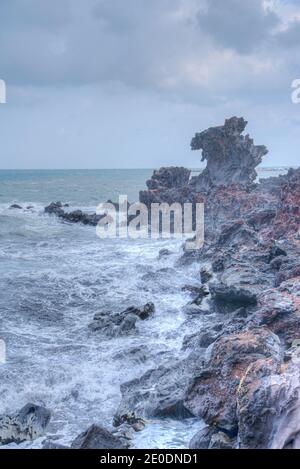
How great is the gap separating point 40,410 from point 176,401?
120 inches

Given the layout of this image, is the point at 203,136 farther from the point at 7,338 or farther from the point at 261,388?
the point at 261,388

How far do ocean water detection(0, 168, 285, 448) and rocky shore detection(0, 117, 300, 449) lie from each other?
44 cm

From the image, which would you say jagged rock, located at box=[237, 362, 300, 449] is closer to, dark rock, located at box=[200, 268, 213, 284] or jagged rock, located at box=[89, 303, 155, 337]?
jagged rock, located at box=[89, 303, 155, 337]

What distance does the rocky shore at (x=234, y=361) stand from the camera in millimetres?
6316

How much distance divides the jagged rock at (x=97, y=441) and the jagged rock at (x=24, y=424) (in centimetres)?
172

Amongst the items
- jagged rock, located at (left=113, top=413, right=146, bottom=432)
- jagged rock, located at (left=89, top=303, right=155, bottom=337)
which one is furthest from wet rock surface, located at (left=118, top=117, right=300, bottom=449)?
jagged rock, located at (left=89, top=303, right=155, bottom=337)

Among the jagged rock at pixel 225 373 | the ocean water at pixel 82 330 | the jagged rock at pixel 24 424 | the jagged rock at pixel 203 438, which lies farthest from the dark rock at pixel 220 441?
the jagged rock at pixel 24 424

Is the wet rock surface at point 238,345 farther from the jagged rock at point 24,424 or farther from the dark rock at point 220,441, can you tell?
the jagged rock at point 24,424

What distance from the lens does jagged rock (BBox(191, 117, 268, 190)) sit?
4272 cm

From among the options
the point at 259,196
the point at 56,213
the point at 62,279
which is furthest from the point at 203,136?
the point at 62,279

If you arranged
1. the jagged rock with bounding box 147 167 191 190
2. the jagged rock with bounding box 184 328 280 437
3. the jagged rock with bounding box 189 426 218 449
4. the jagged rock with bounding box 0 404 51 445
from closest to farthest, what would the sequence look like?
the jagged rock with bounding box 189 426 218 449 < the jagged rock with bounding box 184 328 280 437 < the jagged rock with bounding box 0 404 51 445 < the jagged rock with bounding box 147 167 191 190

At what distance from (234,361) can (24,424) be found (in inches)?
182
